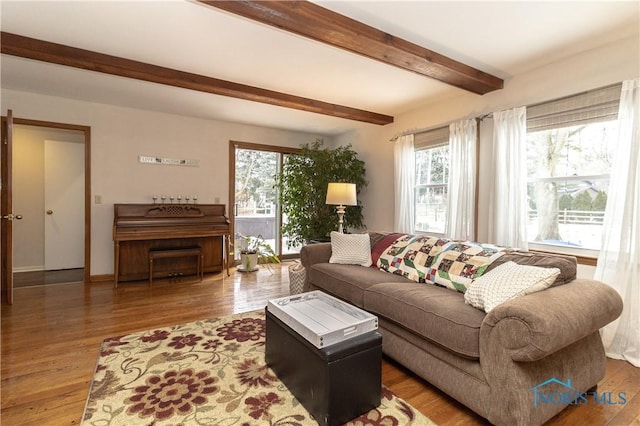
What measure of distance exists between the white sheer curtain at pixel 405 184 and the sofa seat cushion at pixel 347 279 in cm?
160

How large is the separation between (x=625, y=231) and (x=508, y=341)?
1760 mm

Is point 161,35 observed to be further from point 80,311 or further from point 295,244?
point 295,244

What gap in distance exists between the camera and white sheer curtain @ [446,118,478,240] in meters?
3.40

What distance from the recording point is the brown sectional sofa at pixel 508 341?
1336 millimetres

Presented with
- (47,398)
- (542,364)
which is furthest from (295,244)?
(542,364)

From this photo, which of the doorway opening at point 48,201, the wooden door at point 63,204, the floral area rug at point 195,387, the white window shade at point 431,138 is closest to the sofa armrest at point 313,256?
the floral area rug at point 195,387

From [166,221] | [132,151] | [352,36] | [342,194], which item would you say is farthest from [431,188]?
[132,151]

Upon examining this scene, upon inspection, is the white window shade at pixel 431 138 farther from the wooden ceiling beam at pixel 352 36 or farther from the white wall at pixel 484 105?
the wooden ceiling beam at pixel 352 36

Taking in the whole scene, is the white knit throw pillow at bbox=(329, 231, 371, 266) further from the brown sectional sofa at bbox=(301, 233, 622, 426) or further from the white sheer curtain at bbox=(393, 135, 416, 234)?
the white sheer curtain at bbox=(393, 135, 416, 234)

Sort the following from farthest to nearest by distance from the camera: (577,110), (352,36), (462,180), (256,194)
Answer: (256,194), (462,180), (577,110), (352,36)

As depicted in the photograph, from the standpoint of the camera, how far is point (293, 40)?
2432 millimetres

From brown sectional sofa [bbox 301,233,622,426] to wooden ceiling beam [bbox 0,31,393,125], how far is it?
8.59 ft

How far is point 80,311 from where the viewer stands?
295cm
